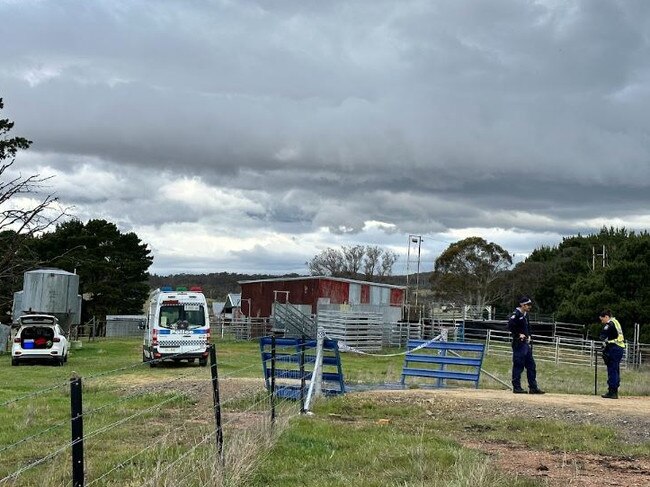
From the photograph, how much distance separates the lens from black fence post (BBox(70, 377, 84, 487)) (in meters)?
4.82

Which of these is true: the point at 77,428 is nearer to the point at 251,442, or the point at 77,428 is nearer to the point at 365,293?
the point at 251,442

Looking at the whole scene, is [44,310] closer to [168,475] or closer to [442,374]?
[442,374]

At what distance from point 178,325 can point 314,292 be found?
26.8 m

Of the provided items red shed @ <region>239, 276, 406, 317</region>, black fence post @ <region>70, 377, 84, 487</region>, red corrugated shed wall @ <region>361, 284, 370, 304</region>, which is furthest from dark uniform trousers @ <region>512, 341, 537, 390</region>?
red corrugated shed wall @ <region>361, 284, 370, 304</region>

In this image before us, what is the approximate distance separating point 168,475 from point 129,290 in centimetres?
6356

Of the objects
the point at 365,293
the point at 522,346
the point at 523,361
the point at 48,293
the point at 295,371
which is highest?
the point at 365,293

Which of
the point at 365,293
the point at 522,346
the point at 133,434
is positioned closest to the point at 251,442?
the point at 133,434

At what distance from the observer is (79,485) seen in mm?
4957

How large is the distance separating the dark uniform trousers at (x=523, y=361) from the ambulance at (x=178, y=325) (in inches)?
452

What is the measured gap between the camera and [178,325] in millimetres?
23969

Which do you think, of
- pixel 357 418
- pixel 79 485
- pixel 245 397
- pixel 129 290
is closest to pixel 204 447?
pixel 79 485

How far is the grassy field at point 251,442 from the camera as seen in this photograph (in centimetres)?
693

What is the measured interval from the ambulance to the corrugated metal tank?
1065 centimetres

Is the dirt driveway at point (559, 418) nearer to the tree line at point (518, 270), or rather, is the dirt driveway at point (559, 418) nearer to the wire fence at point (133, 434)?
the wire fence at point (133, 434)
